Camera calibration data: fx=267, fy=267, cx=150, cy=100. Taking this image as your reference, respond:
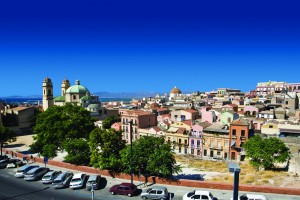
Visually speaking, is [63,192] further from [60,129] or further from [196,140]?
[196,140]

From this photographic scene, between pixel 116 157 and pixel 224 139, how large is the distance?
1140 inches

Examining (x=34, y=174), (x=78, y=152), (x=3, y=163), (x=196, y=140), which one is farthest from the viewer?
(x=196, y=140)

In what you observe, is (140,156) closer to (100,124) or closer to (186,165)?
(186,165)

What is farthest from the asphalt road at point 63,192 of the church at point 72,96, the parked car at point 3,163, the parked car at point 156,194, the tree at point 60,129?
the church at point 72,96

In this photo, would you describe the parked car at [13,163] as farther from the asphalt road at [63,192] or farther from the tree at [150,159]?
the tree at [150,159]

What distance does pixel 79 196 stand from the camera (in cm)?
2753

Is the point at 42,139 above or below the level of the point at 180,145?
above

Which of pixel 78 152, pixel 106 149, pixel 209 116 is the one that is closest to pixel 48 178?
pixel 78 152

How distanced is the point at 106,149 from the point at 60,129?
15.6 metres


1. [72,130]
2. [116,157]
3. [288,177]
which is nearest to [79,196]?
[116,157]

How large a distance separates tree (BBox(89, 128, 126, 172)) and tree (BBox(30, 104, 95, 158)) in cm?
1039

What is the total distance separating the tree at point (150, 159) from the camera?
103 ft

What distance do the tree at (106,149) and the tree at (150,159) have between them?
1.64m

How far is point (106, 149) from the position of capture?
35.0m
